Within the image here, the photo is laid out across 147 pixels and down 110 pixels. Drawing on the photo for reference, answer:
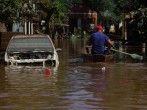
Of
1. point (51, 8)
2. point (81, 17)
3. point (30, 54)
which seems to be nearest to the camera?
point (30, 54)

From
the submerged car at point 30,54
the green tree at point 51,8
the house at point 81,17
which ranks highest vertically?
the house at point 81,17

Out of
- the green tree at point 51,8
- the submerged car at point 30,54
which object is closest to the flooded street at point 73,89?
the submerged car at point 30,54

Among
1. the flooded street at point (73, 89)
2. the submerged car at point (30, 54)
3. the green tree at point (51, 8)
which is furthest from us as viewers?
the green tree at point (51, 8)

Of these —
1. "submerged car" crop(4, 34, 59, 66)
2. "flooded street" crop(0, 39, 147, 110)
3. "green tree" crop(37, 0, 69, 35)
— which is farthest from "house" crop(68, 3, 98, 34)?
"flooded street" crop(0, 39, 147, 110)

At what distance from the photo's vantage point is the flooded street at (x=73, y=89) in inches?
387

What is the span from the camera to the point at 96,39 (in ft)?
69.5

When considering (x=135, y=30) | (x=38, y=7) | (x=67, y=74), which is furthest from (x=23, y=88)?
(x=38, y=7)

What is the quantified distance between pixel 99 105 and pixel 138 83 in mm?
4153

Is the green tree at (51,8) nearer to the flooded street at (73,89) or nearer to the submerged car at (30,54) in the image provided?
the submerged car at (30,54)

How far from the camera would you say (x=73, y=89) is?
40.2ft

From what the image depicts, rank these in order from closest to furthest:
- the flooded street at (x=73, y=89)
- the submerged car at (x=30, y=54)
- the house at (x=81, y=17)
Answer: the flooded street at (x=73, y=89), the submerged car at (x=30, y=54), the house at (x=81, y=17)

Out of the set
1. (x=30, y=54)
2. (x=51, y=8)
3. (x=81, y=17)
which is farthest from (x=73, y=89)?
(x=81, y=17)

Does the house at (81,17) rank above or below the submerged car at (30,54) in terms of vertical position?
above

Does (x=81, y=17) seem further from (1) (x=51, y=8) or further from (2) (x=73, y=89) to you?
(2) (x=73, y=89)
